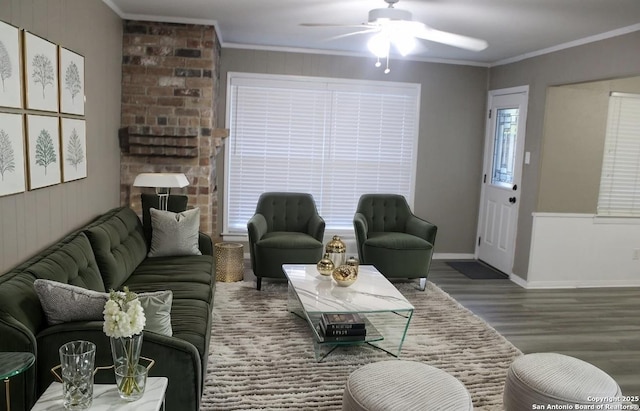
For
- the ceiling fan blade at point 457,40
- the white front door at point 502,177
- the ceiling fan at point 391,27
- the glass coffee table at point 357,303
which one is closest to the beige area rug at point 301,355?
the glass coffee table at point 357,303

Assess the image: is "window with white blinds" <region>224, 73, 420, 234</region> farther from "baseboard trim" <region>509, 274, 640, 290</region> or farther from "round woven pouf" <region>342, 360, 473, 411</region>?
"round woven pouf" <region>342, 360, 473, 411</region>

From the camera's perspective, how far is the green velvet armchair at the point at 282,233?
4664 millimetres

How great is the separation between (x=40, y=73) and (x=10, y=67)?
37cm

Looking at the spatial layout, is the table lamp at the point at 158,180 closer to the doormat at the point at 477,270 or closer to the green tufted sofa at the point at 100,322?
the green tufted sofa at the point at 100,322

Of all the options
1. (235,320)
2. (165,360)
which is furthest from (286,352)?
(165,360)

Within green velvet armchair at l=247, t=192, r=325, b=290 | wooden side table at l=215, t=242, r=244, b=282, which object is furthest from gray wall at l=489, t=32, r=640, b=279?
wooden side table at l=215, t=242, r=244, b=282

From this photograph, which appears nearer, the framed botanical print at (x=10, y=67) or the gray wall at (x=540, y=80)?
the framed botanical print at (x=10, y=67)

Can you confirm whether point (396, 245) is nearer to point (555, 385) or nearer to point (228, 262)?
point (228, 262)

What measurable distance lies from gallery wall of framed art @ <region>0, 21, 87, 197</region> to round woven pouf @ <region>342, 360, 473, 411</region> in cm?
186

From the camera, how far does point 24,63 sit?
103 inches

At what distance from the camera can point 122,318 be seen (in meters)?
1.80

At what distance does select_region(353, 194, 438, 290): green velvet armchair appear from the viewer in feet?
15.9

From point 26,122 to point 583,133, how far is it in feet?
15.9

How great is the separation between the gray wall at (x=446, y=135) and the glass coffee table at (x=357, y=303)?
2.39 meters
